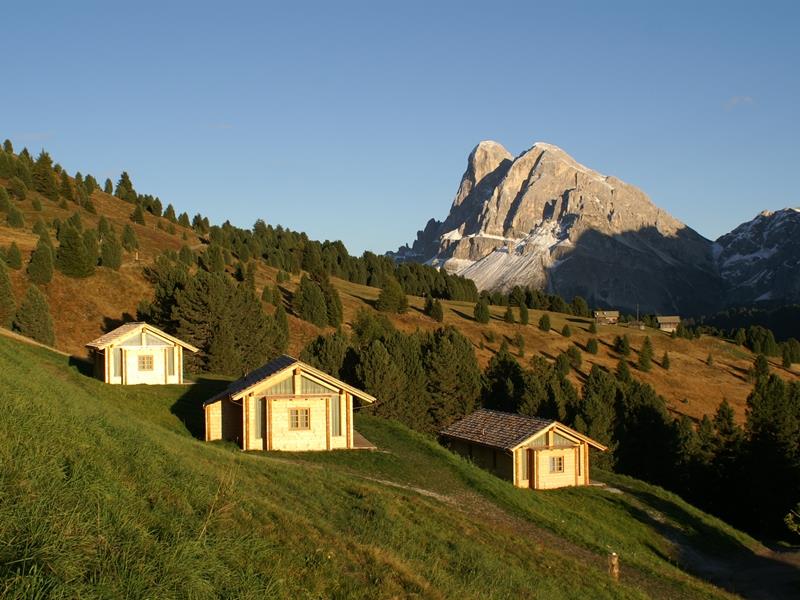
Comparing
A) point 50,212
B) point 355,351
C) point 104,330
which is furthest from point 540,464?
point 50,212

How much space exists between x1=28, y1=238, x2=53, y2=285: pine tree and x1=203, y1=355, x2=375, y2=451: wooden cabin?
4459cm

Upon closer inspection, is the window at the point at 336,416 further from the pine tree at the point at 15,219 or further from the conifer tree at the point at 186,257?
the pine tree at the point at 15,219

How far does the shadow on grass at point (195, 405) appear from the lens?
37000 millimetres

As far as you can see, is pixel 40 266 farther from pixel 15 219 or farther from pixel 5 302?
pixel 15 219

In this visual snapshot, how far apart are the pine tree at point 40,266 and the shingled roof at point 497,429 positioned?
1771 inches

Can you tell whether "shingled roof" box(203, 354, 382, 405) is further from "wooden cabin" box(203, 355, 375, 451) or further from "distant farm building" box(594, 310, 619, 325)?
"distant farm building" box(594, 310, 619, 325)

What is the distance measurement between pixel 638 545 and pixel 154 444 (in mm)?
23858

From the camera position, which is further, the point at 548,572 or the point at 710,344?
the point at 710,344

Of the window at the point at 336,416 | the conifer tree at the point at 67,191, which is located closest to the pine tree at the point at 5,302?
the window at the point at 336,416

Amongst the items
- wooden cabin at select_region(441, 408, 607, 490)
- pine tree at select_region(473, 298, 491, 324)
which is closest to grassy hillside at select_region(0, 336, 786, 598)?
wooden cabin at select_region(441, 408, 607, 490)

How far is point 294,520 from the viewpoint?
495 inches

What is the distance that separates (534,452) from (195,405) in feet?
58.2

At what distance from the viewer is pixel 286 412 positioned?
1351 inches

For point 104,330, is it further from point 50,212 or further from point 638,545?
point 638,545
